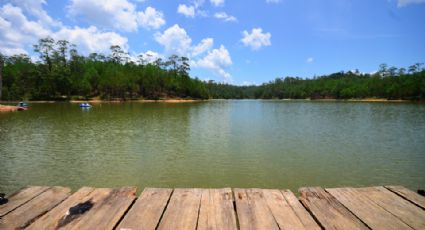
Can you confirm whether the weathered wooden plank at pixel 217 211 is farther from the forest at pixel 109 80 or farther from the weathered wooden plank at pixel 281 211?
the forest at pixel 109 80

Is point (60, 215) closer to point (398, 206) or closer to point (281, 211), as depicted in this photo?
point (281, 211)

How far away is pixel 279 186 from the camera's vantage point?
32.6 feet

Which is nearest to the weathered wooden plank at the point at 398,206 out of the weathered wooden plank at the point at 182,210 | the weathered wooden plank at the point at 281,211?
the weathered wooden plank at the point at 281,211

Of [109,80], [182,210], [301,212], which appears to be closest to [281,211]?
[301,212]

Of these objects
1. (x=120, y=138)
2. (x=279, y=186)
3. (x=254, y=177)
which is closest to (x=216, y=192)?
(x=279, y=186)

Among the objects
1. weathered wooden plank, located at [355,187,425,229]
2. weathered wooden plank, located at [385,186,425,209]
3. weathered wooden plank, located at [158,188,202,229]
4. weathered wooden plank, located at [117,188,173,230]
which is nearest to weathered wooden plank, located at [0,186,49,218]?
weathered wooden plank, located at [117,188,173,230]

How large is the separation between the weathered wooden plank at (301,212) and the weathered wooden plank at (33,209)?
2936mm

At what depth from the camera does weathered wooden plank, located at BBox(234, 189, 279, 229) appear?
3000mm

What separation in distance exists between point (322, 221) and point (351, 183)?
8.44 m

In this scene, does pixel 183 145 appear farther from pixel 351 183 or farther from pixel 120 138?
pixel 351 183

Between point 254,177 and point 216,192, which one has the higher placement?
point 216,192

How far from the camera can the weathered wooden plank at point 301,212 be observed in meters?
2.99

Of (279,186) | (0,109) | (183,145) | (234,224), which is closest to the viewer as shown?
(234,224)

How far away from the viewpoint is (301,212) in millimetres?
3283
